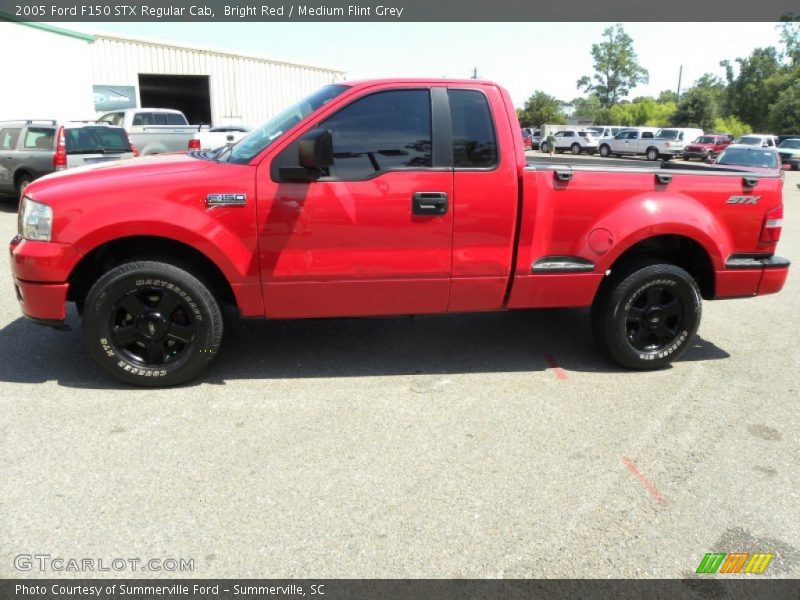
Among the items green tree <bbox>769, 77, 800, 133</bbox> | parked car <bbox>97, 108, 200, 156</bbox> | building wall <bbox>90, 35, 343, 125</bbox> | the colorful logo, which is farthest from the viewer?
green tree <bbox>769, 77, 800, 133</bbox>

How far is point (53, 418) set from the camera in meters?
3.60

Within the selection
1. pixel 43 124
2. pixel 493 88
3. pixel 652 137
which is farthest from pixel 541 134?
pixel 493 88

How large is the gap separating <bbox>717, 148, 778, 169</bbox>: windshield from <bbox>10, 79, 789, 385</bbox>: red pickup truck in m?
13.5

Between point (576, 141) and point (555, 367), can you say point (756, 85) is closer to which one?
point (576, 141)

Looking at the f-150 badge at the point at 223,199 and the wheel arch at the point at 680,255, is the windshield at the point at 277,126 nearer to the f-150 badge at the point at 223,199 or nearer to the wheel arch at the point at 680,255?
the f-150 badge at the point at 223,199

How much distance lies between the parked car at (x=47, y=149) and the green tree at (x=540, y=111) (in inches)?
2567

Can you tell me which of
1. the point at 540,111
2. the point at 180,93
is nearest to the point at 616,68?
the point at 540,111

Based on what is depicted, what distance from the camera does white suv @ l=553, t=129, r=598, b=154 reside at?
41062 mm

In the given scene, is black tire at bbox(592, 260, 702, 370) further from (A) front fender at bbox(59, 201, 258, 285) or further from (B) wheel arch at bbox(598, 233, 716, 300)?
(A) front fender at bbox(59, 201, 258, 285)

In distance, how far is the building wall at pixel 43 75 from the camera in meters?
18.7

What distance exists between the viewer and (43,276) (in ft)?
12.4

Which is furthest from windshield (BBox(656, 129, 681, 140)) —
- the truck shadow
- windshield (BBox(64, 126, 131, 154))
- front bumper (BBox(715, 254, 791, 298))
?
front bumper (BBox(715, 254, 791, 298))

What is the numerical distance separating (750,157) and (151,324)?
16.9m

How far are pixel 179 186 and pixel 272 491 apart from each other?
2.00 m
